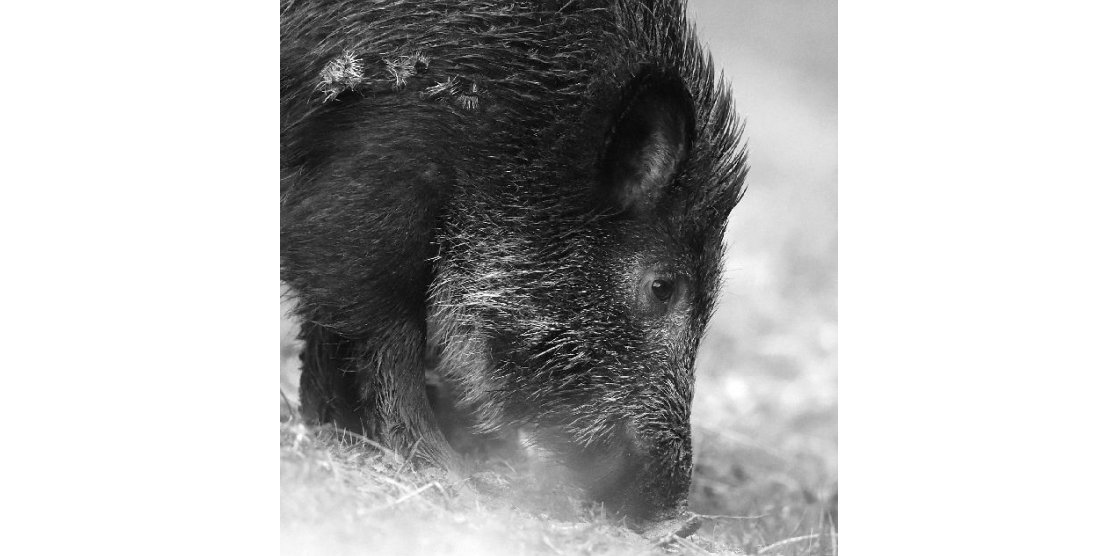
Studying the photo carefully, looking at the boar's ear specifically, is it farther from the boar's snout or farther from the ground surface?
the boar's snout

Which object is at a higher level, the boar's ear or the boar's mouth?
the boar's ear

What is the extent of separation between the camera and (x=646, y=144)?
354cm

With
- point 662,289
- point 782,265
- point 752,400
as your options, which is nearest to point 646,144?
point 662,289

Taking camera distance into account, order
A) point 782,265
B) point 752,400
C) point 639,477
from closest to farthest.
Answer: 1. point 639,477
2. point 782,265
3. point 752,400

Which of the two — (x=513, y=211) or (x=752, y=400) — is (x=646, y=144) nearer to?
(x=513, y=211)

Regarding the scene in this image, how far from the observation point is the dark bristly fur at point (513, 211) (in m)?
3.46

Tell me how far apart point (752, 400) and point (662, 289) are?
1.65ft

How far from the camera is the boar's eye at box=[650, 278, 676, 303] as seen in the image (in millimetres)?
3590

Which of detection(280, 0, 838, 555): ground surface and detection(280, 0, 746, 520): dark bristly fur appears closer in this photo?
detection(280, 0, 838, 555): ground surface

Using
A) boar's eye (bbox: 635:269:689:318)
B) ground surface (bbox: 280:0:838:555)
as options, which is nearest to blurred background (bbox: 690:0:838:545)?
ground surface (bbox: 280:0:838:555)
